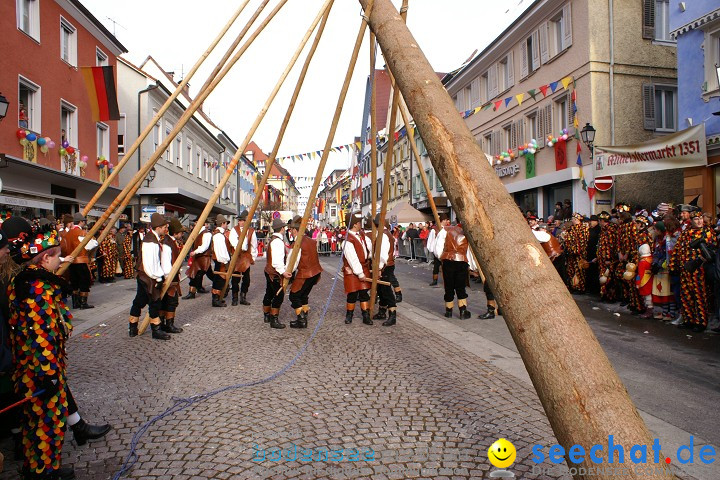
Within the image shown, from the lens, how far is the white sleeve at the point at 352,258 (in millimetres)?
8484

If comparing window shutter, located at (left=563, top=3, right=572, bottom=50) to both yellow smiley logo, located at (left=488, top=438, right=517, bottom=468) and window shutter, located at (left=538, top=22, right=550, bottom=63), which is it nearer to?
window shutter, located at (left=538, top=22, right=550, bottom=63)

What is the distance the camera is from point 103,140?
71.8 feet

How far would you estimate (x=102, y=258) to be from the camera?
15.6 m

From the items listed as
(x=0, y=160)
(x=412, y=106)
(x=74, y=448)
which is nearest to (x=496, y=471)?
(x=412, y=106)

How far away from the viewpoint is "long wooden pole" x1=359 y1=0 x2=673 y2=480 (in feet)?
5.17

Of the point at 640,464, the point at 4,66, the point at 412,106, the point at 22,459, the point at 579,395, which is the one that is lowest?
the point at 22,459

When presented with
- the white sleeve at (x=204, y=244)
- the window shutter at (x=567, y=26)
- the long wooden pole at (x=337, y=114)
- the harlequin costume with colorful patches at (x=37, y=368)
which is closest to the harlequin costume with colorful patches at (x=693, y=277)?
the long wooden pole at (x=337, y=114)

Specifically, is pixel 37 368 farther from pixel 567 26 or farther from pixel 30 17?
pixel 567 26

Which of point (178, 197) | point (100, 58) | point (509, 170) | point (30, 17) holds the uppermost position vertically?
point (100, 58)

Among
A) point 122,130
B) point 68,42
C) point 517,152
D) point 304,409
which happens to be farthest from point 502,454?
point 122,130

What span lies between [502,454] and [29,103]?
17.9 metres

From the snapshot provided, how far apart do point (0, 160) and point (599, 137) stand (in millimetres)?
16979

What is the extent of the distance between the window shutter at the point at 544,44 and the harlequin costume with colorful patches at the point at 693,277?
44.0 ft

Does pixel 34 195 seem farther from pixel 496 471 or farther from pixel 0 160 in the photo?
pixel 496 471
